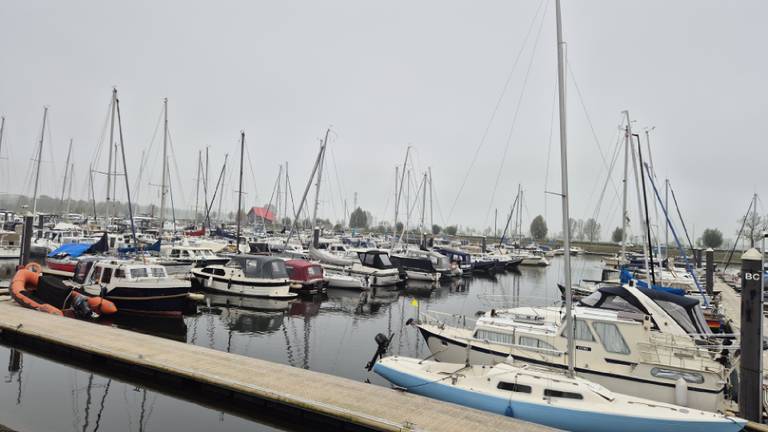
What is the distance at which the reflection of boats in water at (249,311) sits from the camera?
22.9 meters

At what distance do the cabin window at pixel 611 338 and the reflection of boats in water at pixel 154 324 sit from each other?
15.8 meters

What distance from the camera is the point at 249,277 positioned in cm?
2930

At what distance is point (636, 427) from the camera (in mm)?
10578

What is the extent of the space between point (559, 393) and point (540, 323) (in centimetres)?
467

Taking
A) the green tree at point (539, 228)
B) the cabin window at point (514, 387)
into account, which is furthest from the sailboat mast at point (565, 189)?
the green tree at point (539, 228)

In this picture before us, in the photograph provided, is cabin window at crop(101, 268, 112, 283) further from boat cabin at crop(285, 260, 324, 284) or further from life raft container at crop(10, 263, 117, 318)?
boat cabin at crop(285, 260, 324, 284)

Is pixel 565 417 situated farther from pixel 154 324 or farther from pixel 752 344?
pixel 154 324

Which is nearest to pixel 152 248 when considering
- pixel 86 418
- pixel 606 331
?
pixel 86 418

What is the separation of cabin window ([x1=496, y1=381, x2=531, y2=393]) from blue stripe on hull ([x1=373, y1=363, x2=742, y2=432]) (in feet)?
1.63

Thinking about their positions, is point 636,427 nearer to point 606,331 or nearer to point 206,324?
point 606,331

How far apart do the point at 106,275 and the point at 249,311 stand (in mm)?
7247

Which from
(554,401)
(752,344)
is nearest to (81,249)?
(554,401)

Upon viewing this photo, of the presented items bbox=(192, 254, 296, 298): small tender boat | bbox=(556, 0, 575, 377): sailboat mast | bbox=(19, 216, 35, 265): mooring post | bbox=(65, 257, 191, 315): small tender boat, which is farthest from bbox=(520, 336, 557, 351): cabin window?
bbox=(19, 216, 35, 265): mooring post

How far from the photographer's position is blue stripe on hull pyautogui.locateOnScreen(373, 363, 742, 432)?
10.4 metres
